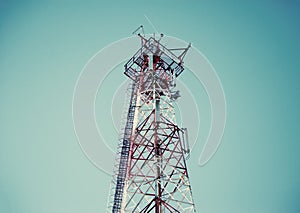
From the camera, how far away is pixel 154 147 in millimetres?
11484

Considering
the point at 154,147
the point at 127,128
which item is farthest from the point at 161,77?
the point at 154,147

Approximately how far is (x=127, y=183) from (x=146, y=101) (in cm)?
459

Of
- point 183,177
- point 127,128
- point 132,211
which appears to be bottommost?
point 132,211

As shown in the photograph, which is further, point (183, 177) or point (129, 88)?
point (129, 88)

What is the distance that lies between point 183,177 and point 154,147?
1818 mm

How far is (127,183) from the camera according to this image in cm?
1087

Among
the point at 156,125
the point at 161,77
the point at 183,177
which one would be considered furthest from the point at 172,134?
the point at 161,77

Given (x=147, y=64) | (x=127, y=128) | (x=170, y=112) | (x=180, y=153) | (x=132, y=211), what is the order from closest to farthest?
(x=132, y=211)
(x=180, y=153)
(x=170, y=112)
(x=127, y=128)
(x=147, y=64)

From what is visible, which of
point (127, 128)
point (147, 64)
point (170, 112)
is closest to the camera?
point (170, 112)

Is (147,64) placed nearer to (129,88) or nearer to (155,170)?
(129,88)

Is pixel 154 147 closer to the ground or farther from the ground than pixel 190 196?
farther from the ground

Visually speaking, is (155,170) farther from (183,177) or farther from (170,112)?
(170,112)

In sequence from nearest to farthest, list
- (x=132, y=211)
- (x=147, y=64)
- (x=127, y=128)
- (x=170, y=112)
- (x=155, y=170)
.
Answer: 1. (x=132, y=211)
2. (x=155, y=170)
3. (x=170, y=112)
4. (x=127, y=128)
5. (x=147, y=64)

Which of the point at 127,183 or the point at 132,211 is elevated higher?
the point at 127,183
